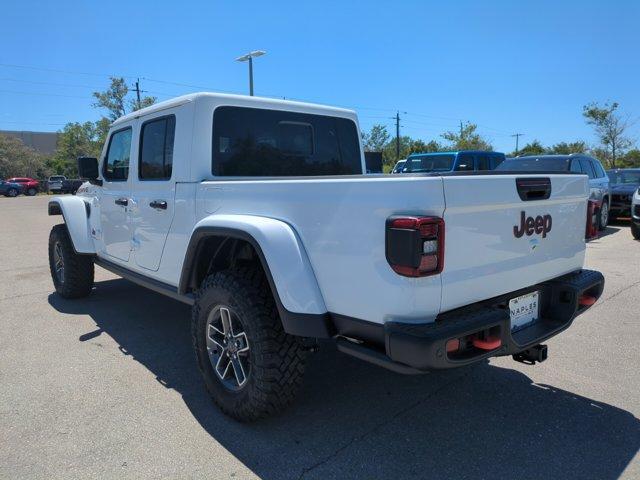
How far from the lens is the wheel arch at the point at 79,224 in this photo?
17.3 feet

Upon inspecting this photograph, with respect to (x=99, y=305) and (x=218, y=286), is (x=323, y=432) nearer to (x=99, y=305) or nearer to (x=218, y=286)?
(x=218, y=286)

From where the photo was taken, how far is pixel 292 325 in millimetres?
2566

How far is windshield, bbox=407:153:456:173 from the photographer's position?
14.4m

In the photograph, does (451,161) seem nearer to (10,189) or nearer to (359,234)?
(359,234)

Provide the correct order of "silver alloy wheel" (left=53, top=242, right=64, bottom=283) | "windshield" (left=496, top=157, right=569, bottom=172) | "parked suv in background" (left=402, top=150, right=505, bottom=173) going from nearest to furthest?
1. "silver alloy wheel" (left=53, top=242, right=64, bottom=283)
2. "windshield" (left=496, top=157, right=569, bottom=172)
3. "parked suv in background" (left=402, top=150, right=505, bottom=173)

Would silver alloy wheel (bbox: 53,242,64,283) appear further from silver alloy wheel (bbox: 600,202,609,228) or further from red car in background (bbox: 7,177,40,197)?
red car in background (bbox: 7,177,40,197)

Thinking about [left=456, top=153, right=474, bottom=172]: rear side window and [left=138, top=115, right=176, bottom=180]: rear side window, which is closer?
[left=138, top=115, right=176, bottom=180]: rear side window

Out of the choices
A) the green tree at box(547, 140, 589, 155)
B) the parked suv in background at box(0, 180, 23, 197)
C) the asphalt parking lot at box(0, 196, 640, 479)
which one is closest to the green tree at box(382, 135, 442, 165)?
the green tree at box(547, 140, 589, 155)

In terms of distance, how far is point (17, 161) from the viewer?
55.1 metres

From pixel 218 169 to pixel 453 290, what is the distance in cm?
204

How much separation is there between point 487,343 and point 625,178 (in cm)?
1444

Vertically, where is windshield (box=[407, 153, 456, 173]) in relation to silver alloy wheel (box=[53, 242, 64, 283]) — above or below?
above

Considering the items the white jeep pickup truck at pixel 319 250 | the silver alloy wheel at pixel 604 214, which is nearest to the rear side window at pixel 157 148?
the white jeep pickup truck at pixel 319 250

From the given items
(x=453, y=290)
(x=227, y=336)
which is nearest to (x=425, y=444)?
(x=453, y=290)
